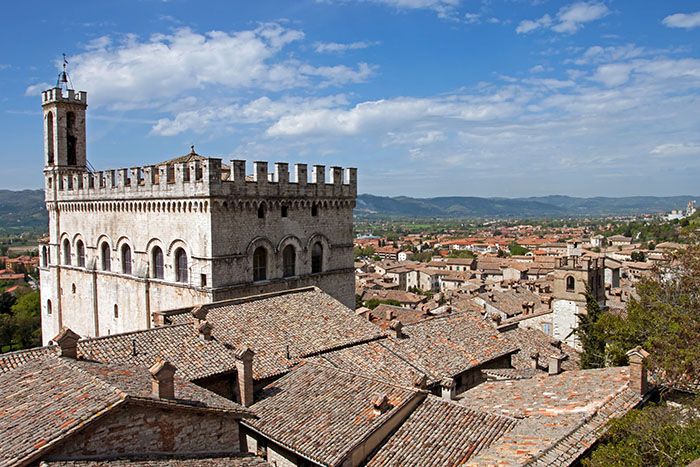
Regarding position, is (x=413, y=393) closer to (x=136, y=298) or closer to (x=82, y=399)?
(x=82, y=399)

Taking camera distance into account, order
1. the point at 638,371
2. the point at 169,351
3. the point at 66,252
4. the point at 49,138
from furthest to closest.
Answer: the point at 49,138, the point at 66,252, the point at 169,351, the point at 638,371

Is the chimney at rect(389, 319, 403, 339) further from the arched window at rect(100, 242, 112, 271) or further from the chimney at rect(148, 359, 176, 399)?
the arched window at rect(100, 242, 112, 271)

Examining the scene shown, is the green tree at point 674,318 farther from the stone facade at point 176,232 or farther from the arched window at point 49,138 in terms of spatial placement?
the arched window at point 49,138

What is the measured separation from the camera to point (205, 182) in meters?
22.0

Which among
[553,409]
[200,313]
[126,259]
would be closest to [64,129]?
[126,259]

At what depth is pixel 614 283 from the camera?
67.9 m

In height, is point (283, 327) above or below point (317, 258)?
below

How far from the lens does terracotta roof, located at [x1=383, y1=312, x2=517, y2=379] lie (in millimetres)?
19781

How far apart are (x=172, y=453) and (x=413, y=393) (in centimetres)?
586

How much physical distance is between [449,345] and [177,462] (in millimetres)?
12783

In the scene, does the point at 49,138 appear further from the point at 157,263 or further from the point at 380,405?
the point at 380,405

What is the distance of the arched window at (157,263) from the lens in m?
25.0

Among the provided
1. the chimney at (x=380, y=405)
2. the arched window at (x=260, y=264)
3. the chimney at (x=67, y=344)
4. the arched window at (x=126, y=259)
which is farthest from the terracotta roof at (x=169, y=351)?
the arched window at (x=126, y=259)

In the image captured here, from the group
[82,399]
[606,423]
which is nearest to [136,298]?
[82,399]
